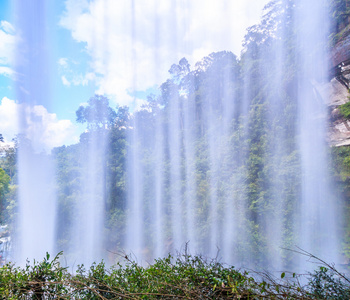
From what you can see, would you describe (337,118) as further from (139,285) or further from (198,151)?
(139,285)

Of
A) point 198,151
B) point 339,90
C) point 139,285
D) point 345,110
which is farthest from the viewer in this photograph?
point 198,151

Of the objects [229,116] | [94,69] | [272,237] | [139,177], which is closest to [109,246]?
[139,177]

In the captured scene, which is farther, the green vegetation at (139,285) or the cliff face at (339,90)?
the cliff face at (339,90)

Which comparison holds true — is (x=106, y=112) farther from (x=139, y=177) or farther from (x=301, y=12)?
(x=301, y=12)

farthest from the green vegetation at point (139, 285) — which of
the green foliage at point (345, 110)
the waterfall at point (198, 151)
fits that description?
the green foliage at point (345, 110)

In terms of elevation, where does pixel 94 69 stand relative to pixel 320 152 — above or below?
above

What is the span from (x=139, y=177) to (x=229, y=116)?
4574 millimetres

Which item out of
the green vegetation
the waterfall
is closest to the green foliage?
the waterfall

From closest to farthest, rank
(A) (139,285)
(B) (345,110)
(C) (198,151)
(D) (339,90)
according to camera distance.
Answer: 1. (A) (139,285)
2. (B) (345,110)
3. (D) (339,90)
4. (C) (198,151)

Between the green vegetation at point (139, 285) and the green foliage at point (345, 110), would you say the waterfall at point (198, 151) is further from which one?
the green vegetation at point (139, 285)

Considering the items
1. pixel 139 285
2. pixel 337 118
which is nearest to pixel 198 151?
pixel 337 118

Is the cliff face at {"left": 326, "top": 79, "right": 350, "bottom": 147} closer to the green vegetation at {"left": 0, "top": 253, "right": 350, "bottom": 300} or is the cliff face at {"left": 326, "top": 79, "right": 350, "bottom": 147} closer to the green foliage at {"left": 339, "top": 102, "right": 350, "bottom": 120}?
the green foliage at {"left": 339, "top": 102, "right": 350, "bottom": 120}

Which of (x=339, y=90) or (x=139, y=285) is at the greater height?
(x=339, y=90)

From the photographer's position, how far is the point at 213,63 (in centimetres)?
1009
